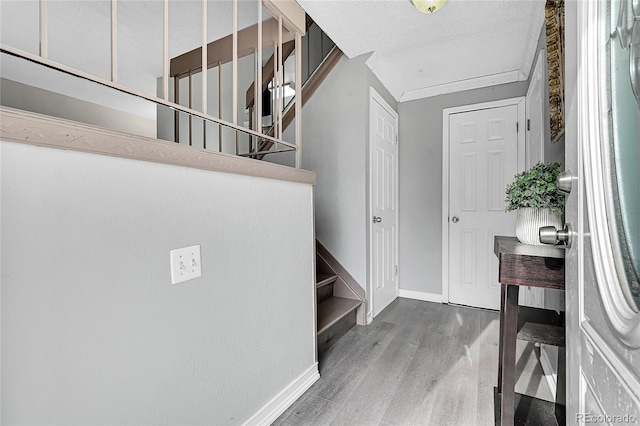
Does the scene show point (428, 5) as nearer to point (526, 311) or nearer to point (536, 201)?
point (536, 201)

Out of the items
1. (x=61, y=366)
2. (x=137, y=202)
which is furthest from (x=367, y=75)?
(x=61, y=366)

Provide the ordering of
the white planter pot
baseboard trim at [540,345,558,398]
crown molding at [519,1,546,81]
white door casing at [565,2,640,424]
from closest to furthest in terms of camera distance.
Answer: white door casing at [565,2,640,424]
the white planter pot
baseboard trim at [540,345,558,398]
crown molding at [519,1,546,81]

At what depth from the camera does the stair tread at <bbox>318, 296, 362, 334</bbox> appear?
7.38ft

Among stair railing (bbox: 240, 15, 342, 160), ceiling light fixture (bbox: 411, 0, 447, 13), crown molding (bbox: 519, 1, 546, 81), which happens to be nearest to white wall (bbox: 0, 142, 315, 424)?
ceiling light fixture (bbox: 411, 0, 447, 13)

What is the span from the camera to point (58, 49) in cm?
312

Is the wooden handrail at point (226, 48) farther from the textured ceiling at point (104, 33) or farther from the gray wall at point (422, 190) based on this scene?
the gray wall at point (422, 190)

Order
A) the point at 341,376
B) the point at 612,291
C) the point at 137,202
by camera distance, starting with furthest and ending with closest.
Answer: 1. the point at 341,376
2. the point at 137,202
3. the point at 612,291

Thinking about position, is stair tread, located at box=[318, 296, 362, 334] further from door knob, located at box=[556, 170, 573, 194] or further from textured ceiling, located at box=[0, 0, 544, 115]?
textured ceiling, located at box=[0, 0, 544, 115]

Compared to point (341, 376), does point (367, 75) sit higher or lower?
higher

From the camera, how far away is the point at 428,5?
192cm

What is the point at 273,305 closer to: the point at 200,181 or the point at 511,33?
the point at 200,181

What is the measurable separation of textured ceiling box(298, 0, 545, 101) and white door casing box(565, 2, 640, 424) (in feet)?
5.64

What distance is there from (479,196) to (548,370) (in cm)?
169

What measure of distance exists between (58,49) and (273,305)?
11.8 feet
